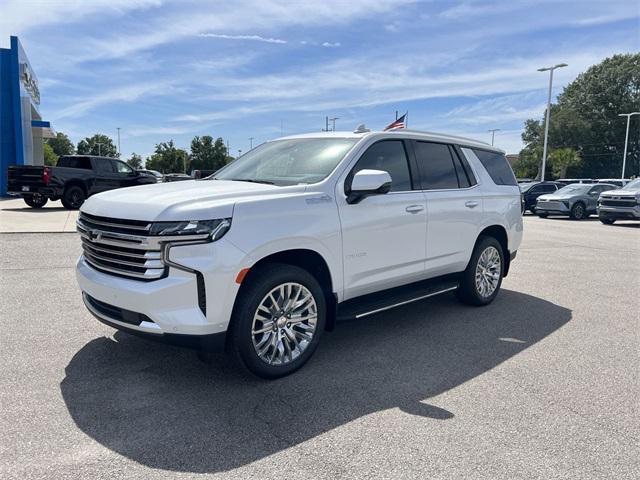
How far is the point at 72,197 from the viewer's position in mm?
18047

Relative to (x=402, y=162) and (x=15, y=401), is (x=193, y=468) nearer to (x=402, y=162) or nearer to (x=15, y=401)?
(x=15, y=401)

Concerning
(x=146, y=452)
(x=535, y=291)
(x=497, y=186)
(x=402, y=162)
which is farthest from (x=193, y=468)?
(x=535, y=291)

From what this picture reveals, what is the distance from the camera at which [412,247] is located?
4949mm

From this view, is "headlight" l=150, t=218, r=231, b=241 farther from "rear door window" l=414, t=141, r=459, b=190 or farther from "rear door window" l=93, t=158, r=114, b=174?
"rear door window" l=93, t=158, r=114, b=174

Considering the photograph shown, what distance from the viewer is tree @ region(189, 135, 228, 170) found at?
78875 millimetres

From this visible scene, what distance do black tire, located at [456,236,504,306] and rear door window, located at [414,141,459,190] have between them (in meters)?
0.84

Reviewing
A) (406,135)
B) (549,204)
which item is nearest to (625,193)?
(549,204)

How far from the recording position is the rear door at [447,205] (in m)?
5.23

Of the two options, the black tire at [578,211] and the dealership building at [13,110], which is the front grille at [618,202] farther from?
the dealership building at [13,110]

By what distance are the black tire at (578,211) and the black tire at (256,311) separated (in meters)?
20.9

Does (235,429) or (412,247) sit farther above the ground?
(412,247)

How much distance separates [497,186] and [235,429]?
4536mm

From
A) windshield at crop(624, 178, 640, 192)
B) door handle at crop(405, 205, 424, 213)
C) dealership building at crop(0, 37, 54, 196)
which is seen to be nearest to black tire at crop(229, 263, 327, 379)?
door handle at crop(405, 205, 424, 213)

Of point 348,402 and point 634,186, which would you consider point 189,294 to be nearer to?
point 348,402
